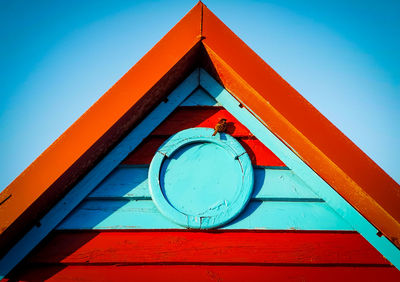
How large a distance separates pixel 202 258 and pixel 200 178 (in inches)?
15.4

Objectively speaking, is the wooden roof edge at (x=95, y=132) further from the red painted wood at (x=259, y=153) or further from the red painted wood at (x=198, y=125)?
the red painted wood at (x=259, y=153)

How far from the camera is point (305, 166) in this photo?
129 centimetres

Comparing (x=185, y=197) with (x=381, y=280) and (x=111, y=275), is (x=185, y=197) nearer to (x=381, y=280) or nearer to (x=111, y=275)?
(x=111, y=275)

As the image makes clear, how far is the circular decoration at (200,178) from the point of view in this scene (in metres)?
1.20

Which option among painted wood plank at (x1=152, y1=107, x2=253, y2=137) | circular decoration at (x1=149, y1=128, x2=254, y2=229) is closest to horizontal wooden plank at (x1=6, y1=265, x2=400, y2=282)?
circular decoration at (x1=149, y1=128, x2=254, y2=229)

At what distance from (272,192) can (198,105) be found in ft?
2.15

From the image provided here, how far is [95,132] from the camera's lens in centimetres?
109

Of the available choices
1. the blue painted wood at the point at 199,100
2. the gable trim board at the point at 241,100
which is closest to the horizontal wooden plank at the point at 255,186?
the gable trim board at the point at 241,100

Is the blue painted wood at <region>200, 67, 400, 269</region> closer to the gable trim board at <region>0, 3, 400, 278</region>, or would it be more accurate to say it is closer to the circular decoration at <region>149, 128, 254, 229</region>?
the gable trim board at <region>0, 3, 400, 278</region>

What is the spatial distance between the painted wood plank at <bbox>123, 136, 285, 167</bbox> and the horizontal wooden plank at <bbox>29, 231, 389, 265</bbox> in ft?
1.22

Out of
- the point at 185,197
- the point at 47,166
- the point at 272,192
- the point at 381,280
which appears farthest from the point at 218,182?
the point at 381,280

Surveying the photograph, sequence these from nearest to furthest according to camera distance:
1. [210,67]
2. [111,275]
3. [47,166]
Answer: [47,166], [111,275], [210,67]

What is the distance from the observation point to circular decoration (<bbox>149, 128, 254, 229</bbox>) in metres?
1.20

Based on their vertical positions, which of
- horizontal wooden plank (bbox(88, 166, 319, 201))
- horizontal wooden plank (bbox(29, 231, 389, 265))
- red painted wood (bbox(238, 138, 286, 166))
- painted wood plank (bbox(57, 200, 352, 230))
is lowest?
horizontal wooden plank (bbox(29, 231, 389, 265))
